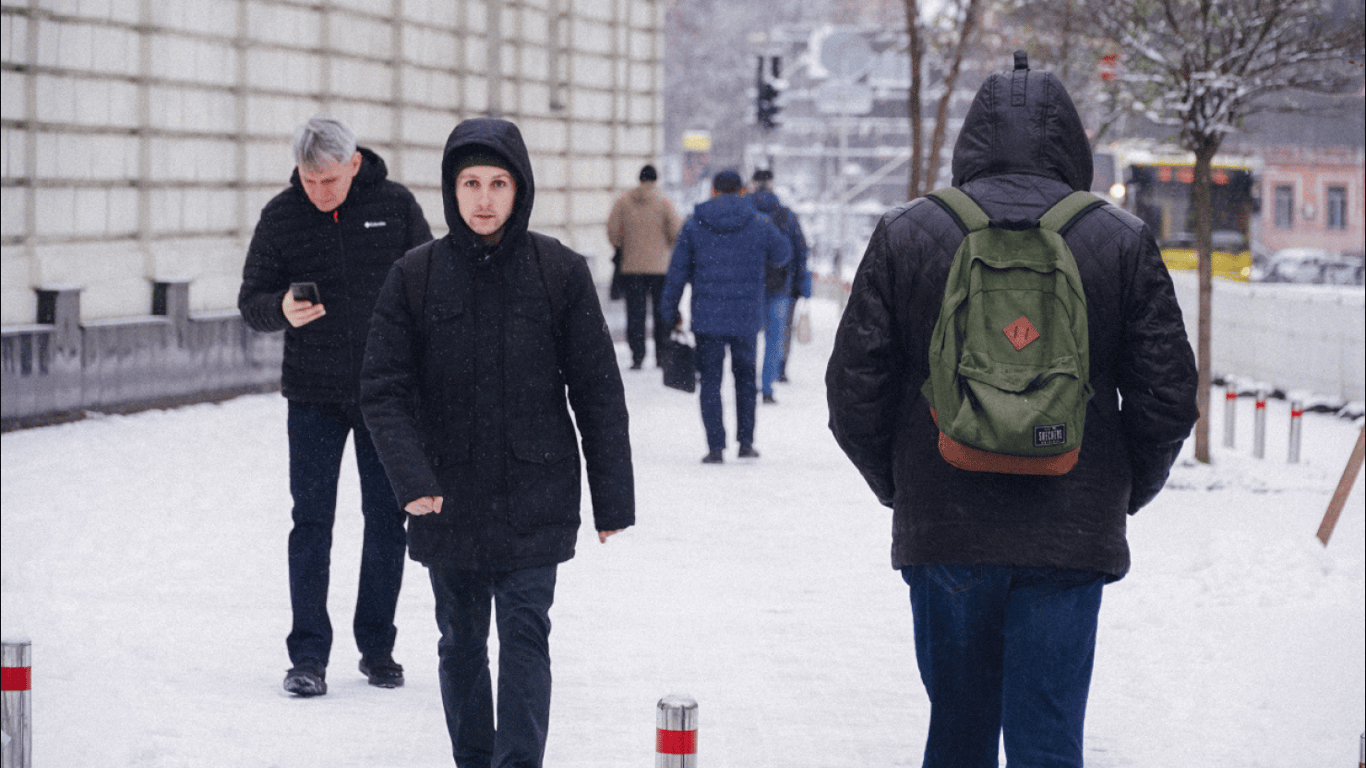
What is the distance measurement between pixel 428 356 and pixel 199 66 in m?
12.3

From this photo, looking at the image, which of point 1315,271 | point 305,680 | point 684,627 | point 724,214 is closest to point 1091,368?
point 305,680

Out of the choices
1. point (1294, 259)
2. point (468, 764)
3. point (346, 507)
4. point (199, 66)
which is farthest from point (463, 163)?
point (1294, 259)

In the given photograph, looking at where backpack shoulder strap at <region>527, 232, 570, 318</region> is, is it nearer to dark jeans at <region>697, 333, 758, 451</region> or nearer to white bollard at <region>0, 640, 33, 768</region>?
white bollard at <region>0, 640, 33, 768</region>

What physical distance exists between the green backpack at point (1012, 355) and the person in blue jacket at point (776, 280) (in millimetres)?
12092

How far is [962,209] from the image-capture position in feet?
12.2

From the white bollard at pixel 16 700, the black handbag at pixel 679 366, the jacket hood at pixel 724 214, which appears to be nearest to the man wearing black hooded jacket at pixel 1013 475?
the white bollard at pixel 16 700

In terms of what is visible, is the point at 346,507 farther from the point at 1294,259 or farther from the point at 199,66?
the point at 1294,259

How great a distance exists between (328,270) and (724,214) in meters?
6.35

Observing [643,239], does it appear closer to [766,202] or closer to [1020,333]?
[766,202]

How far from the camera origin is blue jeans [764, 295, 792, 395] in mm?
15906

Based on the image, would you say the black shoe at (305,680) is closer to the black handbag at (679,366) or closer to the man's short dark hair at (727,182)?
the black handbag at (679,366)

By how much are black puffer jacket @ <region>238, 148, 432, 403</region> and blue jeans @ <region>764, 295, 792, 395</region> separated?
9.94 metres

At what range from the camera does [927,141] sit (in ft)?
270

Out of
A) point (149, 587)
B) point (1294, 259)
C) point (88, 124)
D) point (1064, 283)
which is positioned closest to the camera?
point (1064, 283)
